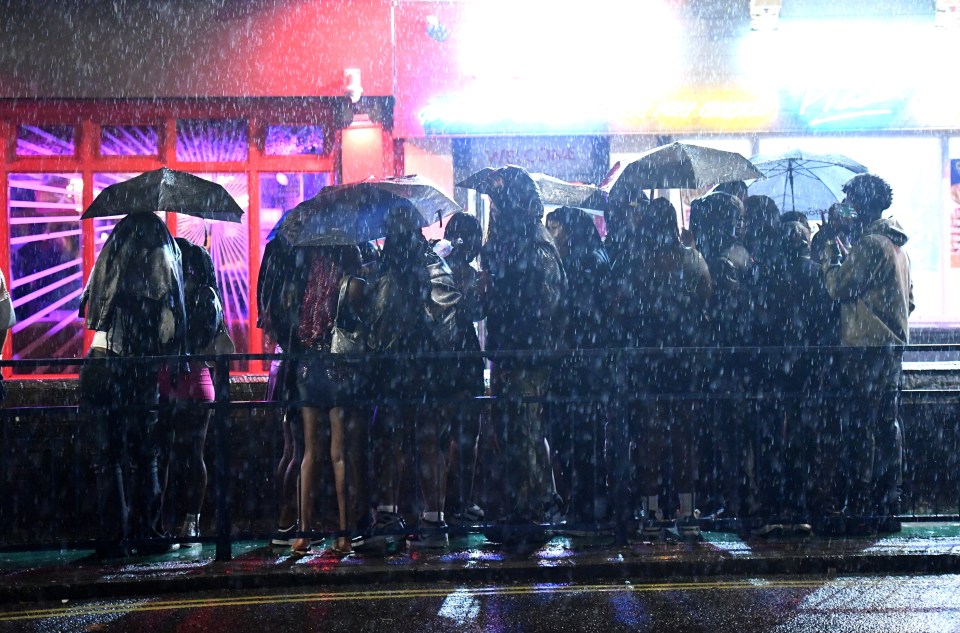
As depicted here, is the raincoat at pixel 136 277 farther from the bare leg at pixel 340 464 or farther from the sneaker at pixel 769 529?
the sneaker at pixel 769 529

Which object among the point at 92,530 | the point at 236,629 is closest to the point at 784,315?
the point at 236,629

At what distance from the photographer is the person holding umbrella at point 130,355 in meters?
7.33

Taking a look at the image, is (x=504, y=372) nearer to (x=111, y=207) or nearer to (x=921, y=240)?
(x=111, y=207)

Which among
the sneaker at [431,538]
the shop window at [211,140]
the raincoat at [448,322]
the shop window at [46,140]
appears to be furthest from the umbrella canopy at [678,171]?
the shop window at [46,140]

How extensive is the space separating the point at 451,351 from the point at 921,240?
31.8ft

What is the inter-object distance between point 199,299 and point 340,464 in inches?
65.6

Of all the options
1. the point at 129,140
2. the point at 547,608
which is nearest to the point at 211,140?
the point at 129,140

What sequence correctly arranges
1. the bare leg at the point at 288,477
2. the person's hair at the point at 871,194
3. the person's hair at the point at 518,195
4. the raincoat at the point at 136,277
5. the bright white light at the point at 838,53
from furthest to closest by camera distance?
the bright white light at the point at 838,53 < the person's hair at the point at 871,194 < the bare leg at the point at 288,477 < the person's hair at the point at 518,195 < the raincoat at the point at 136,277

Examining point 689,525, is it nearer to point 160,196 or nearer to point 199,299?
point 199,299

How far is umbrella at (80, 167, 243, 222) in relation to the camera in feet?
24.6

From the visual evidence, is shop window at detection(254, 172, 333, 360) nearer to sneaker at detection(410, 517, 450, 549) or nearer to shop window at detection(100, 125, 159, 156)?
shop window at detection(100, 125, 159, 156)

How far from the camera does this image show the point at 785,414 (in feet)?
25.4

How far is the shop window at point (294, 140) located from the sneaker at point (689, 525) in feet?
26.7

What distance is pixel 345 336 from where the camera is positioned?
7414mm
